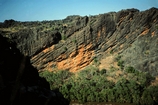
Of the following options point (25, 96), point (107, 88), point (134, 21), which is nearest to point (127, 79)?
point (107, 88)

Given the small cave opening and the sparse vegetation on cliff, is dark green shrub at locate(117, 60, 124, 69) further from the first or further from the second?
the small cave opening

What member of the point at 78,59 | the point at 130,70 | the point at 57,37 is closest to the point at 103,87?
the point at 130,70

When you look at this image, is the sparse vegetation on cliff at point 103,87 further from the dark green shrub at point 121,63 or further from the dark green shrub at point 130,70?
the dark green shrub at point 121,63

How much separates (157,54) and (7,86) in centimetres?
4436

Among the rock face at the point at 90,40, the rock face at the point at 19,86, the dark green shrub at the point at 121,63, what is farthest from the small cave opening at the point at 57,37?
the rock face at the point at 19,86

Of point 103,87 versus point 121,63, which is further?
point 121,63

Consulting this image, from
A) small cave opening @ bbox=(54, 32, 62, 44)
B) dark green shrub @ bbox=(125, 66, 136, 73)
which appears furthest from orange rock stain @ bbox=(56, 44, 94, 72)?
dark green shrub @ bbox=(125, 66, 136, 73)

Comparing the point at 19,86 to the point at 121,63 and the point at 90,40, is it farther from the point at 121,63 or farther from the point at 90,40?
the point at 90,40

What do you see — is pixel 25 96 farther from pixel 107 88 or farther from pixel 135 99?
pixel 107 88

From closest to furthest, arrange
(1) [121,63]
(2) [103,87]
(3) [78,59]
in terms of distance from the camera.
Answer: (2) [103,87] < (1) [121,63] < (3) [78,59]

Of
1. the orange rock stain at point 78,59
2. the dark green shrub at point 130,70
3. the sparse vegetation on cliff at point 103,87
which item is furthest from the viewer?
the orange rock stain at point 78,59

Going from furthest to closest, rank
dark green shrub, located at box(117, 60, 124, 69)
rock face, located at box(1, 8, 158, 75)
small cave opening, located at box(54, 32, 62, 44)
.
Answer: small cave opening, located at box(54, 32, 62, 44) → rock face, located at box(1, 8, 158, 75) → dark green shrub, located at box(117, 60, 124, 69)

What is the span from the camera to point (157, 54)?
44562 millimetres

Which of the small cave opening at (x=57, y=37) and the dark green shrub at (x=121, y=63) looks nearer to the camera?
the dark green shrub at (x=121, y=63)
